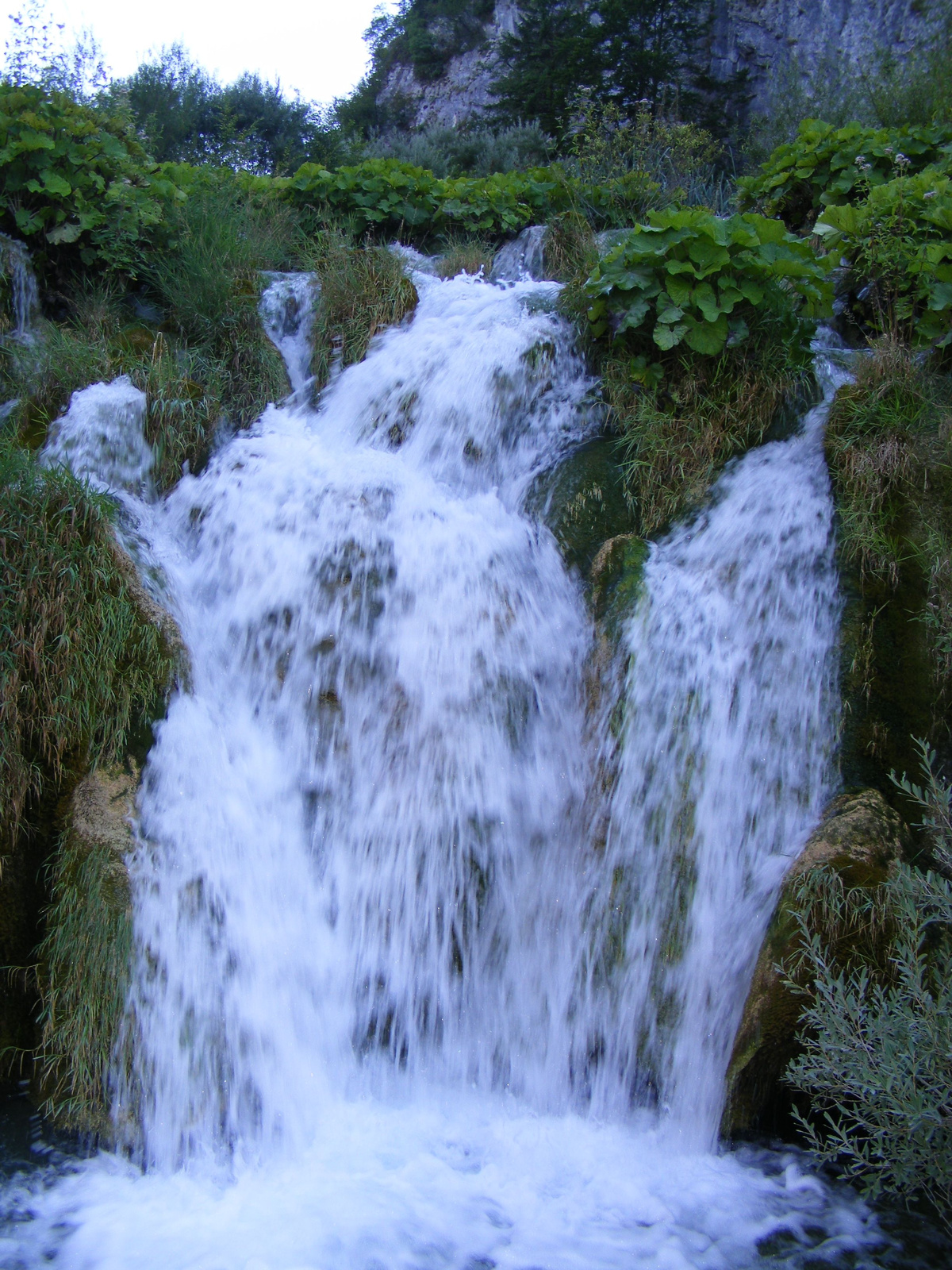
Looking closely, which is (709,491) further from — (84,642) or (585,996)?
(84,642)

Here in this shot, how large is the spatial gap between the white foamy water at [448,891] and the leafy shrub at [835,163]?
2777mm

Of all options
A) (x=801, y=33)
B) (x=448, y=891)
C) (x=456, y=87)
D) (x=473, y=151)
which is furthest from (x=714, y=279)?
(x=456, y=87)

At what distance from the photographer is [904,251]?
4.89 metres

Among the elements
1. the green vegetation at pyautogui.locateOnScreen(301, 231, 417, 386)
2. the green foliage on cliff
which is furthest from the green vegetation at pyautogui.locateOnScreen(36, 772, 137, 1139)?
the green vegetation at pyautogui.locateOnScreen(301, 231, 417, 386)

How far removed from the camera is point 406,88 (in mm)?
16312

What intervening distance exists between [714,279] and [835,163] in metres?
2.39

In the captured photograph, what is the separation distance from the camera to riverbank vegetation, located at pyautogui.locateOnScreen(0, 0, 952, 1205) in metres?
2.99

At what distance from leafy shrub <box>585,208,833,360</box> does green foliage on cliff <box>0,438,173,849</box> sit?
3090 millimetres

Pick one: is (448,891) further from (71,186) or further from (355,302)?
(71,186)

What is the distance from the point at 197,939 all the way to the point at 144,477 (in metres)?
2.74

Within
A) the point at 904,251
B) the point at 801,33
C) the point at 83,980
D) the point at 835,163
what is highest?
the point at 801,33

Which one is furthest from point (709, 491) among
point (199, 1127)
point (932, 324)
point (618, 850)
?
point (199, 1127)

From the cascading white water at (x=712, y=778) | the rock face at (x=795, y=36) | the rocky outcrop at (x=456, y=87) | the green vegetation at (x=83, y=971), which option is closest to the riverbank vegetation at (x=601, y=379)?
the green vegetation at (x=83, y=971)

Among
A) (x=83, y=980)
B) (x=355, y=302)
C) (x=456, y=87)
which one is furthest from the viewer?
(x=456, y=87)
